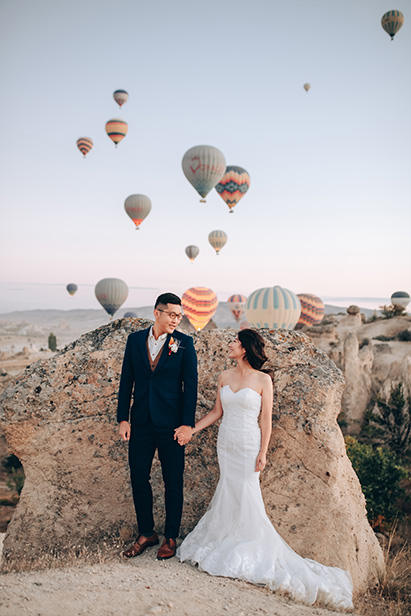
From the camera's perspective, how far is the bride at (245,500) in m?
3.75

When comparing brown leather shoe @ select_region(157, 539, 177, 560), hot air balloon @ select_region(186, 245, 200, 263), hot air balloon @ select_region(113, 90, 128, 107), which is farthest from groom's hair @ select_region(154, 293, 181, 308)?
hot air balloon @ select_region(186, 245, 200, 263)

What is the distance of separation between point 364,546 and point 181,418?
2.45m

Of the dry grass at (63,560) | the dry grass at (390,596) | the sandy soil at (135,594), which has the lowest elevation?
the dry grass at (390,596)

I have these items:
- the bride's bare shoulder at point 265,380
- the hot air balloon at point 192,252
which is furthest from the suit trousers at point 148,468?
the hot air balloon at point 192,252

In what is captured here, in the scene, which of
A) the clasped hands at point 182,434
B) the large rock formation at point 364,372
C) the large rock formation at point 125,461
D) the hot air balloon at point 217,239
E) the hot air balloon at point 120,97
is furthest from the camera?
the hot air balloon at point 217,239

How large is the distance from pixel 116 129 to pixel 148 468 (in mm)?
50104

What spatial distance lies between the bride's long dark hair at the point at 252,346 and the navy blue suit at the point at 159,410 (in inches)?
19.2

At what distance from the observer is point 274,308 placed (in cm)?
2891

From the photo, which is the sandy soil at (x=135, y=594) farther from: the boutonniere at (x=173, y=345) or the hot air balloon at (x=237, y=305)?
the hot air balloon at (x=237, y=305)

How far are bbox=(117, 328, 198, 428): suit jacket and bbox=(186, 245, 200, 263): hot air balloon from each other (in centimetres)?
5739

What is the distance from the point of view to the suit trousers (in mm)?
3936

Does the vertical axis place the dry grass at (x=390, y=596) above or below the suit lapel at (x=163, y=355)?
below

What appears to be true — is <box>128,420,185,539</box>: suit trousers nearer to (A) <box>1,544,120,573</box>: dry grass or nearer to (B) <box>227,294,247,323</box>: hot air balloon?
(A) <box>1,544,120,573</box>: dry grass

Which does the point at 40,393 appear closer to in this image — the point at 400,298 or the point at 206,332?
the point at 206,332
